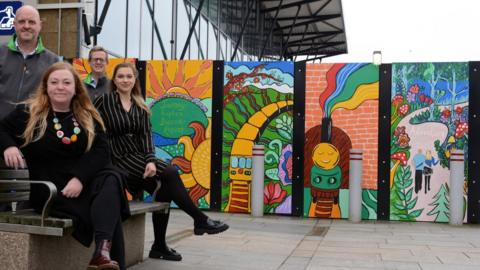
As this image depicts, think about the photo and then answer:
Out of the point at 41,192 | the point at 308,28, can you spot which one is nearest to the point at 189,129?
the point at 41,192

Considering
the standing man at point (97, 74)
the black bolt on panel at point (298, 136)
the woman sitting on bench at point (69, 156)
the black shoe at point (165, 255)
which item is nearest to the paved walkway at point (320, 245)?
the black shoe at point (165, 255)

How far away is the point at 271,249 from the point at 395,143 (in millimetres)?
3400

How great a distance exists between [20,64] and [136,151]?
1142 millimetres

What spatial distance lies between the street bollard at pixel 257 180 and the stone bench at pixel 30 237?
472cm

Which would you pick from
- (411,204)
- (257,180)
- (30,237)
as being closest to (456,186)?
(411,204)

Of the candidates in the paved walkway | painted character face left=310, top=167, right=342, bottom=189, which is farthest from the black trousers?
painted character face left=310, top=167, right=342, bottom=189

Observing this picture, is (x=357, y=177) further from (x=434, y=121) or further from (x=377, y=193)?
(x=434, y=121)

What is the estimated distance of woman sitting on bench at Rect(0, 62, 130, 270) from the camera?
3.57 meters

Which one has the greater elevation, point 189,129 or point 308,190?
point 189,129

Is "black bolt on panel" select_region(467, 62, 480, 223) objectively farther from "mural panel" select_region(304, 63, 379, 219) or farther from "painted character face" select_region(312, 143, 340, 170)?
"painted character face" select_region(312, 143, 340, 170)

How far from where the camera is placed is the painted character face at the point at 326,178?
28.4 feet

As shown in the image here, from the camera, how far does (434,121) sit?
8.44 meters

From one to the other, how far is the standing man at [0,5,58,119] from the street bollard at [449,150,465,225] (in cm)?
589

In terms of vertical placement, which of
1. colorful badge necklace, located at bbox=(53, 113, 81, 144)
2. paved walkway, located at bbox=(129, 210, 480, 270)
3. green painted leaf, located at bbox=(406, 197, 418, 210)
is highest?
colorful badge necklace, located at bbox=(53, 113, 81, 144)
